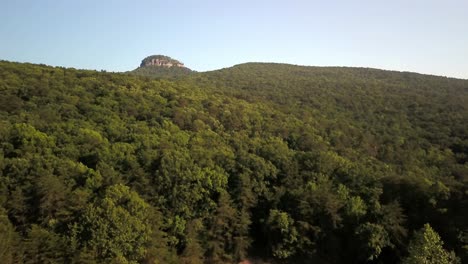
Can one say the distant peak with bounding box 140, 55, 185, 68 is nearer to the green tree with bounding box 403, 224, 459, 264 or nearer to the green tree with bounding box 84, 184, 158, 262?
the green tree with bounding box 84, 184, 158, 262

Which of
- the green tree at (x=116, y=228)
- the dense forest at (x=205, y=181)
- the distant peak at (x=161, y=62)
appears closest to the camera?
the green tree at (x=116, y=228)

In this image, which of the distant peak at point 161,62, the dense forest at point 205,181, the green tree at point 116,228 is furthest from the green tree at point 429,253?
the distant peak at point 161,62

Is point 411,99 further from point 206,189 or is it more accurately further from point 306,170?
point 206,189

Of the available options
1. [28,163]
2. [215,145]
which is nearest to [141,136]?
[215,145]

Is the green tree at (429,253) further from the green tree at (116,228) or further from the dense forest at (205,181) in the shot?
the green tree at (116,228)

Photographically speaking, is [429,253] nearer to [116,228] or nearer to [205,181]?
[205,181]

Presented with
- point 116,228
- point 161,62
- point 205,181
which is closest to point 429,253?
point 205,181

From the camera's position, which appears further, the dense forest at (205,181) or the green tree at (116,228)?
the dense forest at (205,181)
